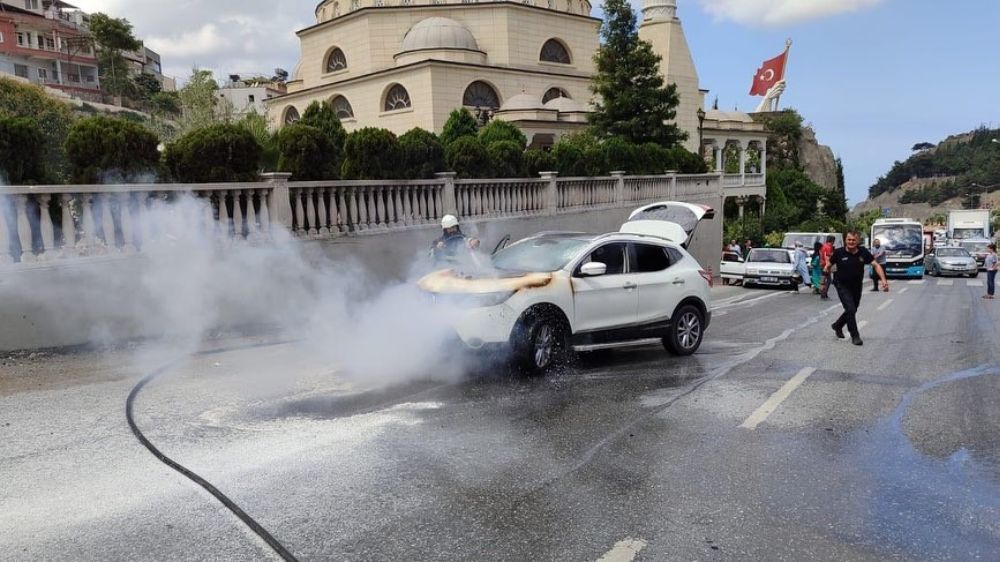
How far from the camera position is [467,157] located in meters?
15.8

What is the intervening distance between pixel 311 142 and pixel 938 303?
1606 centimetres

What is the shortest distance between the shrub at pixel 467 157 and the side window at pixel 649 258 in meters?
7.47

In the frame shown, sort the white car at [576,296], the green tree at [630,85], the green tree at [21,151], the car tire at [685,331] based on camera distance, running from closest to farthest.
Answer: the white car at [576,296], the green tree at [21,151], the car tire at [685,331], the green tree at [630,85]

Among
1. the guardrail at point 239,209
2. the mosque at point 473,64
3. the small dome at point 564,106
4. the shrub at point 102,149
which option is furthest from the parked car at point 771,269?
the small dome at point 564,106

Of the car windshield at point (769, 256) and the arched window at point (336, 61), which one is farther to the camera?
the arched window at point (336, 61)

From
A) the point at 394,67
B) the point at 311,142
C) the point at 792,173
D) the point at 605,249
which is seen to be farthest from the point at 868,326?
the point at 792,173

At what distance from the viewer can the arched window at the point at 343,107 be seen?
178 ft

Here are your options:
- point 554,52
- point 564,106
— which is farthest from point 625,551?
point 554,52

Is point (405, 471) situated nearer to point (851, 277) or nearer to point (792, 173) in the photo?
point (851, 277)

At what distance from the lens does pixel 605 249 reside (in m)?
8.36

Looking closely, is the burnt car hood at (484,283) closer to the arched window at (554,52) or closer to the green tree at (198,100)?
the green tree at (198,100)

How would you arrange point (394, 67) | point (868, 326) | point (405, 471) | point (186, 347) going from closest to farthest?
point (405, 471) → point (186, 347) → point (868, 326) → point (394, 67)

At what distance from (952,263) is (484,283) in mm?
31985

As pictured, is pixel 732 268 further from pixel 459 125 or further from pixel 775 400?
pixel 775 400
